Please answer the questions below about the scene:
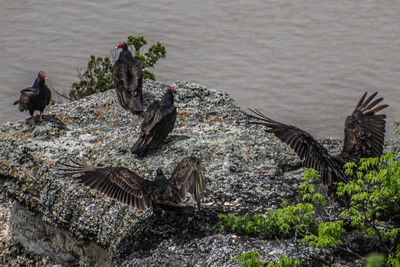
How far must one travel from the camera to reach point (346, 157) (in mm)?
6926

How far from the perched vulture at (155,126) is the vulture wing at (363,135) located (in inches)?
75.4

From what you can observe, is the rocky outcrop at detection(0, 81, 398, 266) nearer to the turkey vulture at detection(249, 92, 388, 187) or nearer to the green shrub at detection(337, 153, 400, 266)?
the turkey vulture at detection(249, 92, 388, 187)

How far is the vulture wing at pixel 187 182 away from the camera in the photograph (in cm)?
609

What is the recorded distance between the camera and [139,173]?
6.80 meters

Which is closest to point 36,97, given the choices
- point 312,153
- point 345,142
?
point 312,153

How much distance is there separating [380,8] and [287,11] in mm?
2284

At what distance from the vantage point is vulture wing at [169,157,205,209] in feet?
20.0

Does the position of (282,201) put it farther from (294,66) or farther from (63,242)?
(294,66)

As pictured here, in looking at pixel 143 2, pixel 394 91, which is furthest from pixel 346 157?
pixel 143 2

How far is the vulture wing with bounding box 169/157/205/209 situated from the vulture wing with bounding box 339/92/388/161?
5.67 ft

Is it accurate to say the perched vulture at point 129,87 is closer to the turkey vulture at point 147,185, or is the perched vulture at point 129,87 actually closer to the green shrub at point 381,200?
the turkey vulture at point 147,185

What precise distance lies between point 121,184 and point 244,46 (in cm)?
945

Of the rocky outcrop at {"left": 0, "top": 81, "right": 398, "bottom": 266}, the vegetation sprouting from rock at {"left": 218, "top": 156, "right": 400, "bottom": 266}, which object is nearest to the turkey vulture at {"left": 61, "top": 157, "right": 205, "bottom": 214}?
the rocky outcrop at {"left": 0, "top": 81, "right": 398, "bottom": 266}

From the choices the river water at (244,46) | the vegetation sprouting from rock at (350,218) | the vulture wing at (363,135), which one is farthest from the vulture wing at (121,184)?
the river water at (244,46)
